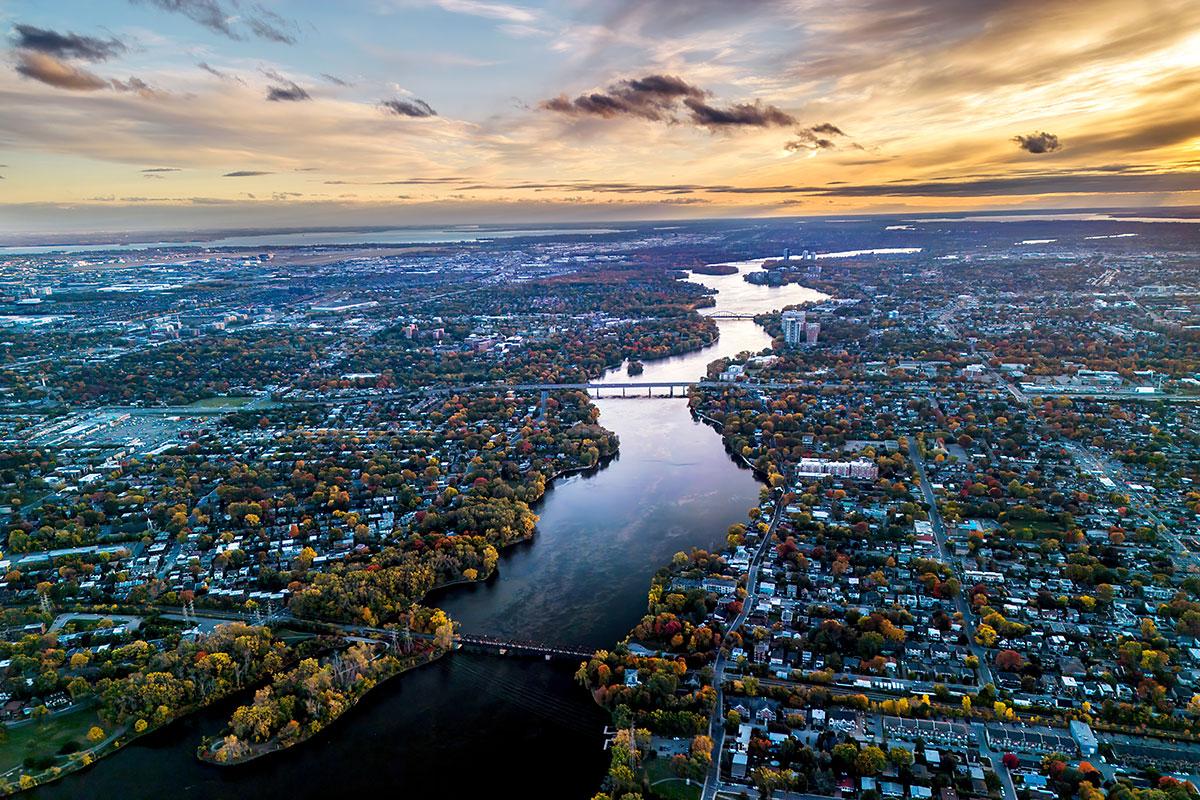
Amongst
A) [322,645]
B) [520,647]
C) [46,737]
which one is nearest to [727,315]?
[520,647]

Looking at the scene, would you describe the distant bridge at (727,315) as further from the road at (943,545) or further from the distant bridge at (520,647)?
the distant bridge at (520,647)

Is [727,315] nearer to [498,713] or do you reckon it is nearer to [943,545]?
[943,545]

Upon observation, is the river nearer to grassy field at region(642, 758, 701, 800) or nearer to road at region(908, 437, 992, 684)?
grassy field at region(642, 758, 701, 800)

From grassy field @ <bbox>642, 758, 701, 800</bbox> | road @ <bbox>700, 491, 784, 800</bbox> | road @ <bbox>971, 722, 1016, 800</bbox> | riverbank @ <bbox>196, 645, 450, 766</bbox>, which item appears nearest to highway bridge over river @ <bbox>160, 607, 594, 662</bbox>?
Result: riverbank @ <bbox>196, 645, 450, 766</bbox>

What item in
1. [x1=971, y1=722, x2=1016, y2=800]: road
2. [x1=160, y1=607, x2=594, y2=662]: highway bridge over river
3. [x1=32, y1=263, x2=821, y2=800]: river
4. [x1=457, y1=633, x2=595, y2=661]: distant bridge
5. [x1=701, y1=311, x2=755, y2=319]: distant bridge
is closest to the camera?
[x1=971, y1=722, x2=1016, y2=800]: road

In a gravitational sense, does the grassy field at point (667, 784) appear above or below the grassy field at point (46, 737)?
below

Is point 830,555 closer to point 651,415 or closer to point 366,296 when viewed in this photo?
point 651,415

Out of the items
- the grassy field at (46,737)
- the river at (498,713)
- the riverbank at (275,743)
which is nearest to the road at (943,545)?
the river at (498,713)
